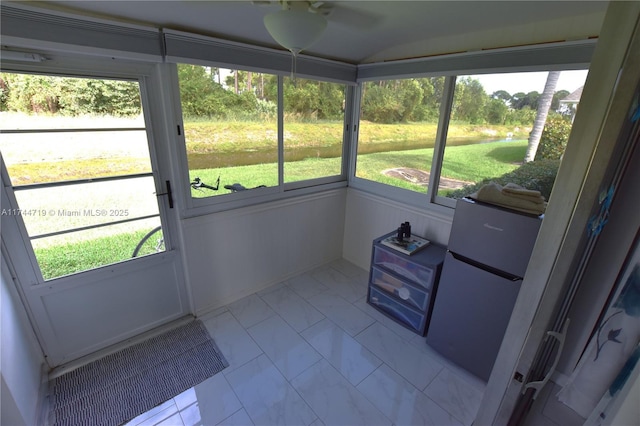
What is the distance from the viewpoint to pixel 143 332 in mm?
2143

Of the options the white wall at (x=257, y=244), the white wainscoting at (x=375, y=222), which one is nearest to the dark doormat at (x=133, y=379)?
the white wall at (x=257, y=244)

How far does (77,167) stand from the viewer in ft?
5.43

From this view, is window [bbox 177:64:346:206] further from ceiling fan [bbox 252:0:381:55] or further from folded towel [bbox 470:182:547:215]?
folded towel [bbox 470:182:547:215]

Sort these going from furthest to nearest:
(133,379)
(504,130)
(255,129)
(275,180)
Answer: (275,180), (255,129), (504,130), (133,379)

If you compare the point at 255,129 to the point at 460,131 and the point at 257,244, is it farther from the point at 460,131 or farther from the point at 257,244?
the point at 460,131

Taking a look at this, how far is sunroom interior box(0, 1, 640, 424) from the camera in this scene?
72cm

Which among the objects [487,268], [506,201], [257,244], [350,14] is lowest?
[257,244]

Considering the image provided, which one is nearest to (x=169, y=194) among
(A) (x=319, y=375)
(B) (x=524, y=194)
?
(A) (x=319, y=375)

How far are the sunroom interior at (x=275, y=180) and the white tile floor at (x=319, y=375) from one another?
1.49 feet

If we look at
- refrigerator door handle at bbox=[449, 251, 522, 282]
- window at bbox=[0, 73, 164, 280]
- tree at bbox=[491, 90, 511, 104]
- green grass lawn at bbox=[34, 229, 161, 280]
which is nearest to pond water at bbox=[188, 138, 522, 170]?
tree at bbox=[491, 90, 511, 104]

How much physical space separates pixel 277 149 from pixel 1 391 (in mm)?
2075

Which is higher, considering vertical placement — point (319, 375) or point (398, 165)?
point (398, 165)

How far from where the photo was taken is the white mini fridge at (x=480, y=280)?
5.03ft

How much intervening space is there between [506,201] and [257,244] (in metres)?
1.93
